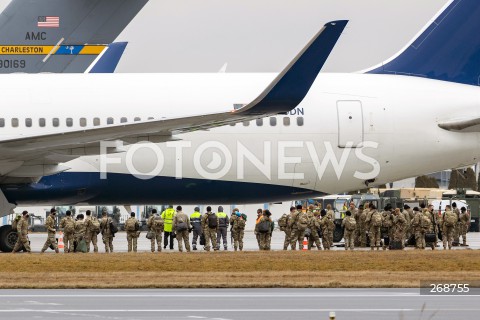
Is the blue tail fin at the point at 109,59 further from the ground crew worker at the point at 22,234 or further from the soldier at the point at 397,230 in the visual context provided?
the soldier at the point at 397,230

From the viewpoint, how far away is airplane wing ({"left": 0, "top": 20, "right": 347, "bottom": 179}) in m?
27.9

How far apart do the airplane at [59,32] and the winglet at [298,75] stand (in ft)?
113

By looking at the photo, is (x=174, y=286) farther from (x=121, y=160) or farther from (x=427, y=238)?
(x=427, y=238)

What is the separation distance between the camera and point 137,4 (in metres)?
67.5

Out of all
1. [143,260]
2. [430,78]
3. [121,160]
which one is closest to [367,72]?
[430,78]

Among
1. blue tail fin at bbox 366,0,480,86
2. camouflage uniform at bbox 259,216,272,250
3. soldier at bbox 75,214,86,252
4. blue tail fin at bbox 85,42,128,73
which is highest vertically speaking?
blue tail fin at bbox 85,42,128,73

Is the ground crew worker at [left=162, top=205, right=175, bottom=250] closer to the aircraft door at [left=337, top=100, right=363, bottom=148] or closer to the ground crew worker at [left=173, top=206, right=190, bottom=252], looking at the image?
the ground crew worker at [left=173, top=206, right=190, bottom=252]

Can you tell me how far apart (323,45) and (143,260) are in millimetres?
6474

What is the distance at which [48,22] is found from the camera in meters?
66.4

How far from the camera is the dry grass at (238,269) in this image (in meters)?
24.4

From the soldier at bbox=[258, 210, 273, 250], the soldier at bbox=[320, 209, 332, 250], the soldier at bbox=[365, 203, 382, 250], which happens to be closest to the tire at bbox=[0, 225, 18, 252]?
the soldier at bbox=[258, 210, 273, 250]

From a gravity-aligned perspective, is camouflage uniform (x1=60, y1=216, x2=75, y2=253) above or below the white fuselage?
below

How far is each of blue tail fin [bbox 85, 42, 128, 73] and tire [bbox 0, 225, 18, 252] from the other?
2070cm

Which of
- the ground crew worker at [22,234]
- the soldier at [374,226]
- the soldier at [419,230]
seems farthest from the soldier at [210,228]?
the soldier at [419,230]
